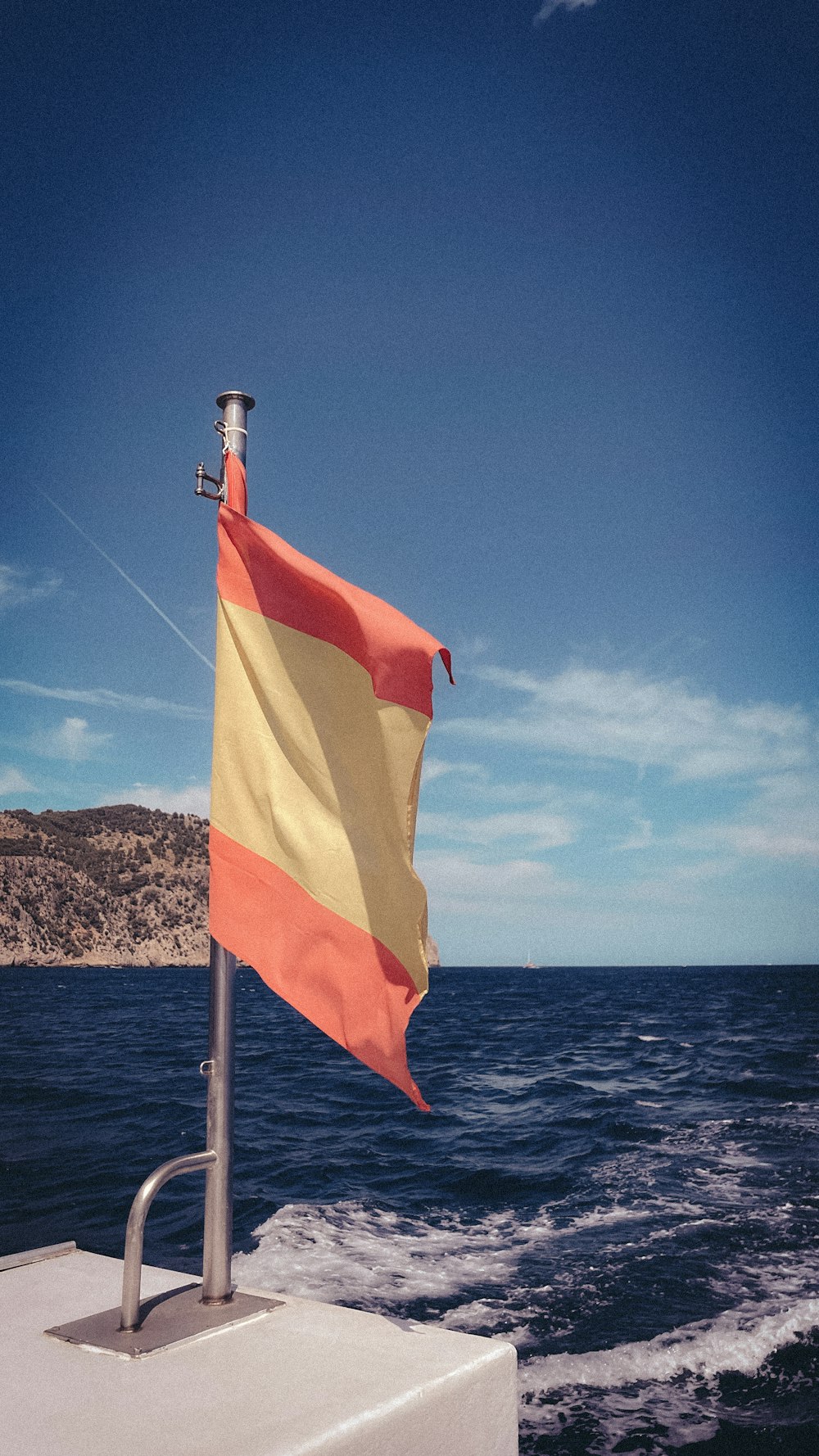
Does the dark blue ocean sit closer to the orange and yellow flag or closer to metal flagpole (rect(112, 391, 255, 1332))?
metal flagpole (rect(112, 391, 255, 1332))

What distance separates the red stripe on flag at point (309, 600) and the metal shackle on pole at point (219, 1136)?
4.54 feet

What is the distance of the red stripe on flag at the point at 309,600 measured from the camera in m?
3.79

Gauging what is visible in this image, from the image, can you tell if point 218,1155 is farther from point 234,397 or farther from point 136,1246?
point 234,397

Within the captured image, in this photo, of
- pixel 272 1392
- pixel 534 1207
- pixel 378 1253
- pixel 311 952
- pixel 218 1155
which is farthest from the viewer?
pixel 534 1207

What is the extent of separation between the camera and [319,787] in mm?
3840

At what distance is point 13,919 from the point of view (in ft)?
424

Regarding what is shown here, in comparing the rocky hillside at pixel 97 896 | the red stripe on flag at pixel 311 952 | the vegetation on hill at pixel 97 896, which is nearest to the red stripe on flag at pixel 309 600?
the red stripe on flag at pixel 311 952

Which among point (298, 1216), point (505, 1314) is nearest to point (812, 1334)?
point (505, 1314)

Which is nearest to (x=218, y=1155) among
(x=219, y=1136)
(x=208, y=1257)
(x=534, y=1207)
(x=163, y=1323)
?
(x=219, y=1136)

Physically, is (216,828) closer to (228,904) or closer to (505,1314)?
(228,904)

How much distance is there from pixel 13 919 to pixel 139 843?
101 feet

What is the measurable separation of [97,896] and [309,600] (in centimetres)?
14706

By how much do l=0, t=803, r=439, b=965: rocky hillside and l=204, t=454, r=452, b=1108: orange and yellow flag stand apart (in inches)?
5100

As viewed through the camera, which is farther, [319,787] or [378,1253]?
[378,1253]
